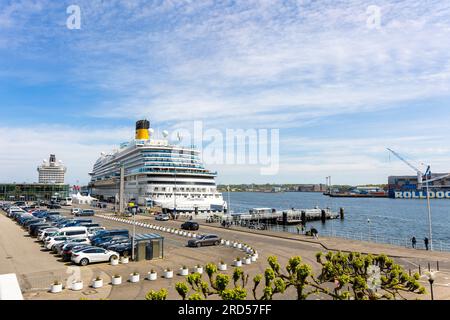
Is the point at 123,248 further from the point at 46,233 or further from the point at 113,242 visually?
the point at 46,233

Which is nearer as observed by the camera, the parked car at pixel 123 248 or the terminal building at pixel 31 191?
the parked car at pixel 123 248

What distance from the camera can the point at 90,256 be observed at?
2266cm

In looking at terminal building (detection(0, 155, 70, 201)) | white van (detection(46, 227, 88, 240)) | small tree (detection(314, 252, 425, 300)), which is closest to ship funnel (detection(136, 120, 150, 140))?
terminal building (detection(0, 155, 70, 201))

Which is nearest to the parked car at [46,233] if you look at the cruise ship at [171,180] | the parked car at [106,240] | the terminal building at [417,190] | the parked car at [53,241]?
the parked car at [53,241]

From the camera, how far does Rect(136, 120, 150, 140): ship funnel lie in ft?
321

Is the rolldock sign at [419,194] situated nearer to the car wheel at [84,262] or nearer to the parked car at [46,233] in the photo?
the parked car at [46,233]

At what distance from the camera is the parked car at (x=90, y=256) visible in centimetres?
2234

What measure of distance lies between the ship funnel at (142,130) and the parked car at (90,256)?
7702cm

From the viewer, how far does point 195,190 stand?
77875 mm

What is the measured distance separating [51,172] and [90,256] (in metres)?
158

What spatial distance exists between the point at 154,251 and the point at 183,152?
6002 cm

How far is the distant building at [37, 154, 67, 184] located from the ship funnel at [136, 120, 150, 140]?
83883 mm

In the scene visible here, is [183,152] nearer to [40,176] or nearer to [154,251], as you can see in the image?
[154,251]
